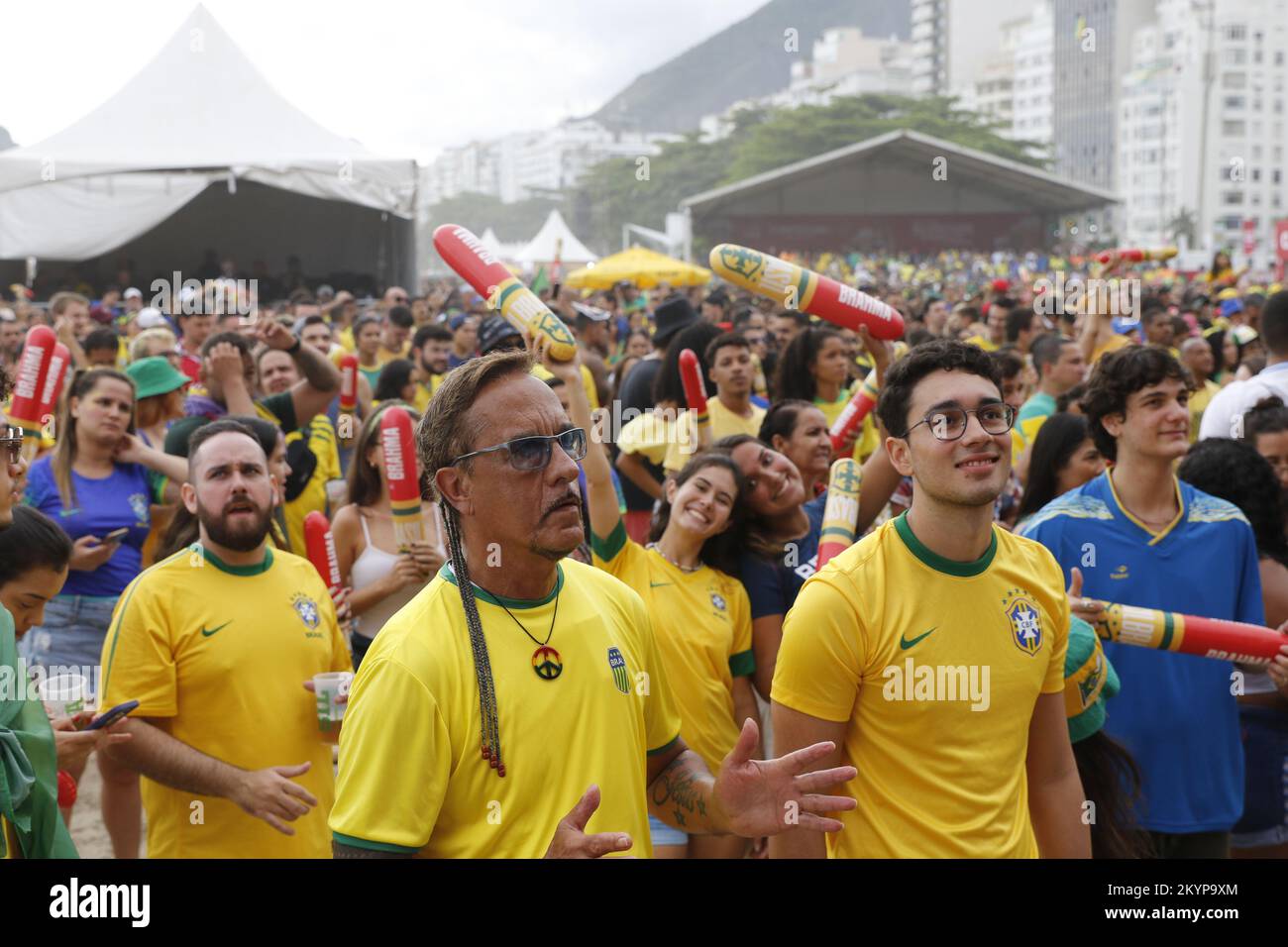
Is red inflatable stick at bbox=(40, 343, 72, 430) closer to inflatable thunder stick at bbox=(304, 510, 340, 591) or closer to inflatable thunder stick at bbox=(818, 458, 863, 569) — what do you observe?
inflatable thunder stick at bbox=(304, 510, 340, 591)

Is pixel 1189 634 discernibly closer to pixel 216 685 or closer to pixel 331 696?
pixel 331 696

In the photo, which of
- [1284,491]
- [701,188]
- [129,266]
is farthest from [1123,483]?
[701,188]

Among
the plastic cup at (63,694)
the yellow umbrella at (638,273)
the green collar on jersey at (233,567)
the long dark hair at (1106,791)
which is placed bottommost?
the long dark hair at (1106,791)

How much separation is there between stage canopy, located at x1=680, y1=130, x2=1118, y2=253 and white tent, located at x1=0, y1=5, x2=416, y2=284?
2987 cm

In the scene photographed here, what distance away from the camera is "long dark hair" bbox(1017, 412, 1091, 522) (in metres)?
4.67

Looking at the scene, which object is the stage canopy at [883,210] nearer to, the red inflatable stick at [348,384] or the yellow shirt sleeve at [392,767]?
the red inflatable stick at [348,384]

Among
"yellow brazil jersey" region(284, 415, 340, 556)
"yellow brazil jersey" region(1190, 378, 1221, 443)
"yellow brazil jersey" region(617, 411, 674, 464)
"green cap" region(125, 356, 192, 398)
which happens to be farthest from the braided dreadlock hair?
"yellow brazil jersey" region(1190, 378, 1221, 443)

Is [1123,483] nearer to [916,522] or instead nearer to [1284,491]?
[1284,491]

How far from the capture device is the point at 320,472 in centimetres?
627

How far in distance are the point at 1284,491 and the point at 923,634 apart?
7.84 feet

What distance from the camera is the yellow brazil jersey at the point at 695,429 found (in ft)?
18.0

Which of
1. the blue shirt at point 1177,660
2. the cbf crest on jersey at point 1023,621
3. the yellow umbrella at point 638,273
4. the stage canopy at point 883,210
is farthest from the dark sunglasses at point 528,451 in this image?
the stage canopy at point 883,210

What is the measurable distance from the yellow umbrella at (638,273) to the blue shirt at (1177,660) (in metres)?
19.7

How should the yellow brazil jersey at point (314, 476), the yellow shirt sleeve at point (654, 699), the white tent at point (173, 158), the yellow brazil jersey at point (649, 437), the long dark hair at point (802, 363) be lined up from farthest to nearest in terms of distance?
1. the white tent at point (173, 158)
2. the long dark hair at point (802, 363)
3. the yellow brazil jersey at point (649, 437)
4. the yellow brazil jersey at point (314, 476)
5. the yellow shirt sleeve at point (654, 699)
